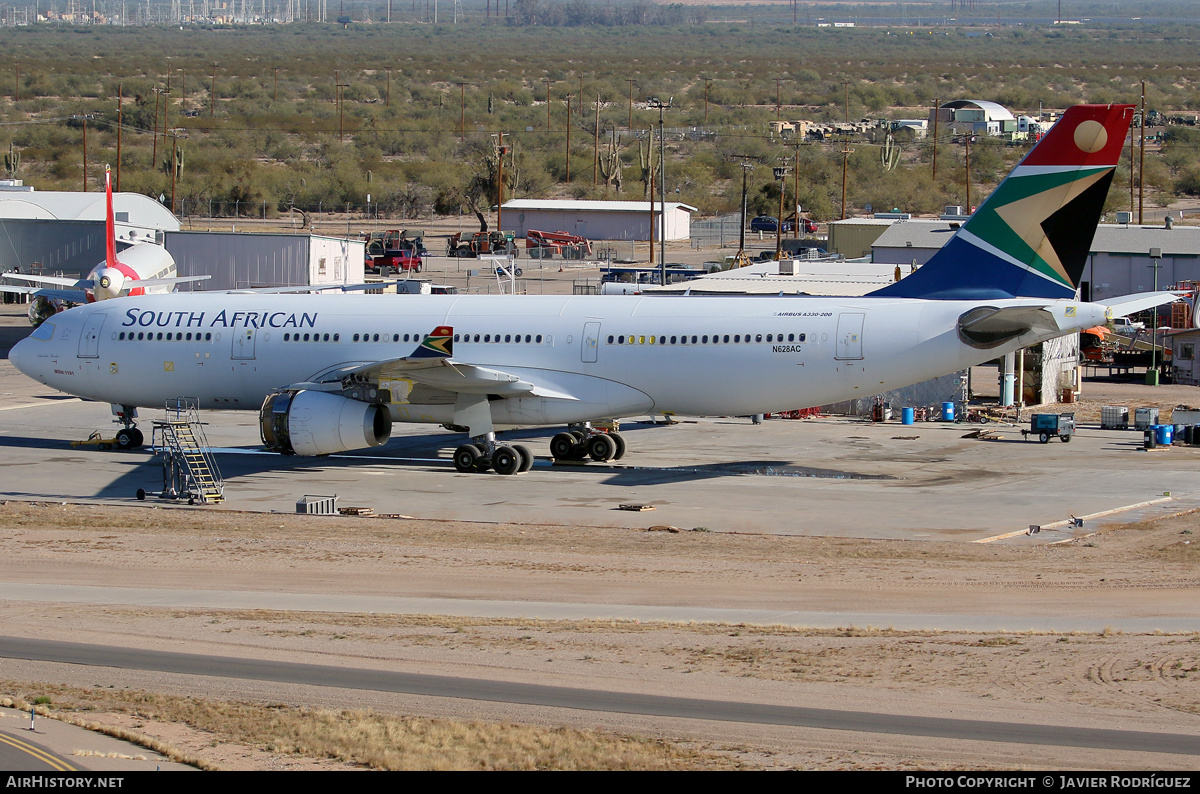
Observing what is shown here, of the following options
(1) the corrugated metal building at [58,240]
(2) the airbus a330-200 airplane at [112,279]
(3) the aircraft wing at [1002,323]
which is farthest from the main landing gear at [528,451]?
(1) the corrugated metal building at [58,240]

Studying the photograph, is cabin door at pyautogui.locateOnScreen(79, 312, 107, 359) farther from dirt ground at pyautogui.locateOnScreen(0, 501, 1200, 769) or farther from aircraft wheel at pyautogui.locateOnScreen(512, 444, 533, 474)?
aircraft wheel at pyautogui.locateOnScreen(512, 444, 533, 474)

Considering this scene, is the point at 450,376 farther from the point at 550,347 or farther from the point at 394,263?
the point at 394,263

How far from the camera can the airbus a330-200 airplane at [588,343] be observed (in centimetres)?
3105

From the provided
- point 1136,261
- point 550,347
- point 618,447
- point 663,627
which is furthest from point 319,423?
point 1136,261

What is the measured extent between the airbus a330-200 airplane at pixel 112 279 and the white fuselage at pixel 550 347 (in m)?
10.8

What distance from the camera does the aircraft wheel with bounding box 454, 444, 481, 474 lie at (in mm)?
34125

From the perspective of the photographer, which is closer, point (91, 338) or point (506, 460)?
point (506, 460)

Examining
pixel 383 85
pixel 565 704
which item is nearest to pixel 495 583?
pixel 565 704

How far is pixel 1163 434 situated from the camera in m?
37.1

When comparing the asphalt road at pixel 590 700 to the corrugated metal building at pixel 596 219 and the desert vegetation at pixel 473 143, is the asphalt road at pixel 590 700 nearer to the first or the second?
the desert vegetation at pixel 473 143

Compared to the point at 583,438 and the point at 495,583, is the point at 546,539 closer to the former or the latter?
the point at 495,583

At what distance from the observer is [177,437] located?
31703 millimetres

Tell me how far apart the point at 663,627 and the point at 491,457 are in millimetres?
15190

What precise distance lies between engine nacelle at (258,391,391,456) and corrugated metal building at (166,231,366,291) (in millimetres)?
29258
